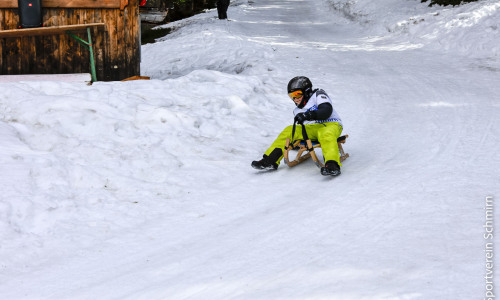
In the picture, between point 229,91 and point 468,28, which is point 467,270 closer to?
point 229,91

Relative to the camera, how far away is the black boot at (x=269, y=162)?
6555 millimetres

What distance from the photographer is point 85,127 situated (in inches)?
283

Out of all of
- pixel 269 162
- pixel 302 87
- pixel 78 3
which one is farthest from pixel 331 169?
pixel 78 3

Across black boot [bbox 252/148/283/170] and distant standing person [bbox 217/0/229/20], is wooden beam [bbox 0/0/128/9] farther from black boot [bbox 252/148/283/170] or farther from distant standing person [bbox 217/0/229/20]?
distant standing person [bbox 217/0/229/20]

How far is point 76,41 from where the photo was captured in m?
11.1

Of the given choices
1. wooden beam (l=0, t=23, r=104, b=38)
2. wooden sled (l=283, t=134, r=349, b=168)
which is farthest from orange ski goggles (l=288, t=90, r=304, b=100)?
wooden beam (l=0, t=23, r=104, b=38)

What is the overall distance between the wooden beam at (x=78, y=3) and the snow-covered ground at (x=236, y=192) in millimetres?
2249

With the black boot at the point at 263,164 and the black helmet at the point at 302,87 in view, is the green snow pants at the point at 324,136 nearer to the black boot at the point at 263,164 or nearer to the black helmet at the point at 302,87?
the black boot at the point at 263,164

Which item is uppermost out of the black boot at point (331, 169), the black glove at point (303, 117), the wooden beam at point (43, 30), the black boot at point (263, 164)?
the wooden beam at point (43, 30)

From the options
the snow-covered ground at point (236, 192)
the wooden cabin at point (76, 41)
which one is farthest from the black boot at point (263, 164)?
the wooden cabin at point (76, 41)

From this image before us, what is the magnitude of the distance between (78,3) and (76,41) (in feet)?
2.73

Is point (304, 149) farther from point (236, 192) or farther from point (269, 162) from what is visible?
point (236, 192)

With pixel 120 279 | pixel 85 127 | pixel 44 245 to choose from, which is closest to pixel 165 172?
pixel 85 127

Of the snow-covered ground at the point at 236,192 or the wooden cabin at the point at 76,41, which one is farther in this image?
the wooden cabin at the point at 76,41
